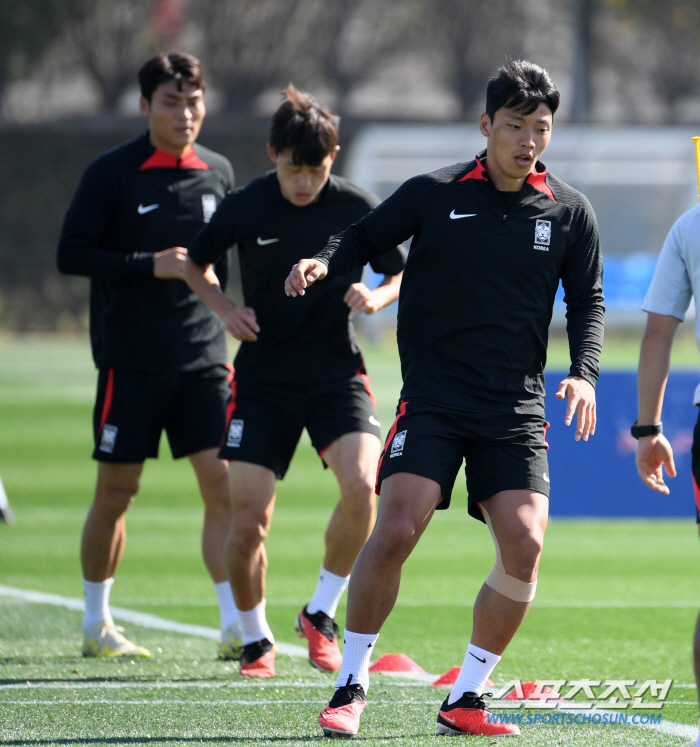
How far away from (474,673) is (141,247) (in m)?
2.76

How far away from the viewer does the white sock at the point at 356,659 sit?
4559 millimetres

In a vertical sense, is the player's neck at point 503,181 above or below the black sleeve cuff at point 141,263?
above

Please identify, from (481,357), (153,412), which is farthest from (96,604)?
(481,357)

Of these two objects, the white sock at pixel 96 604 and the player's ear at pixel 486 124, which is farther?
the white sock at pixel 96 604

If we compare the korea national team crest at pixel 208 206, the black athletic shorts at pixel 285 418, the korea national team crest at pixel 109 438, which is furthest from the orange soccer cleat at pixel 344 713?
the korea national team crest at pixel 208 206

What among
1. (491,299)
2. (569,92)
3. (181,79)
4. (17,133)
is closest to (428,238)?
(491,299)

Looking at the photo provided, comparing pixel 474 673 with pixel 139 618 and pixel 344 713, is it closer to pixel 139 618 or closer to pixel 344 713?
pixel 344 713

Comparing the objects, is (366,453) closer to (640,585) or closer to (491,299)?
(491,299)

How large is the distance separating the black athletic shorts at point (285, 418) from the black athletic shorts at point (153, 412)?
47cm

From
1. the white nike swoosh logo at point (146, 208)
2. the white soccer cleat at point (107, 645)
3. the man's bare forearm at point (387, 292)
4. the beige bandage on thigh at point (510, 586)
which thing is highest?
the white nike swoosh logo at point (146, 208)

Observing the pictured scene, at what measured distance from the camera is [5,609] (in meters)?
7.54

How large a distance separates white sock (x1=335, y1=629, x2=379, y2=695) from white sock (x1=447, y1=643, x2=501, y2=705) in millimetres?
302

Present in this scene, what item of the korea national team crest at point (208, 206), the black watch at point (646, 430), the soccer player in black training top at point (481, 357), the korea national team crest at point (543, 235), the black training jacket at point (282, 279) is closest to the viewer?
the black watch at point (646, 430)

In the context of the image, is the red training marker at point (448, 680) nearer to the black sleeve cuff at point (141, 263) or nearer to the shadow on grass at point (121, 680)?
the shadow on grass at point (121, 680)
